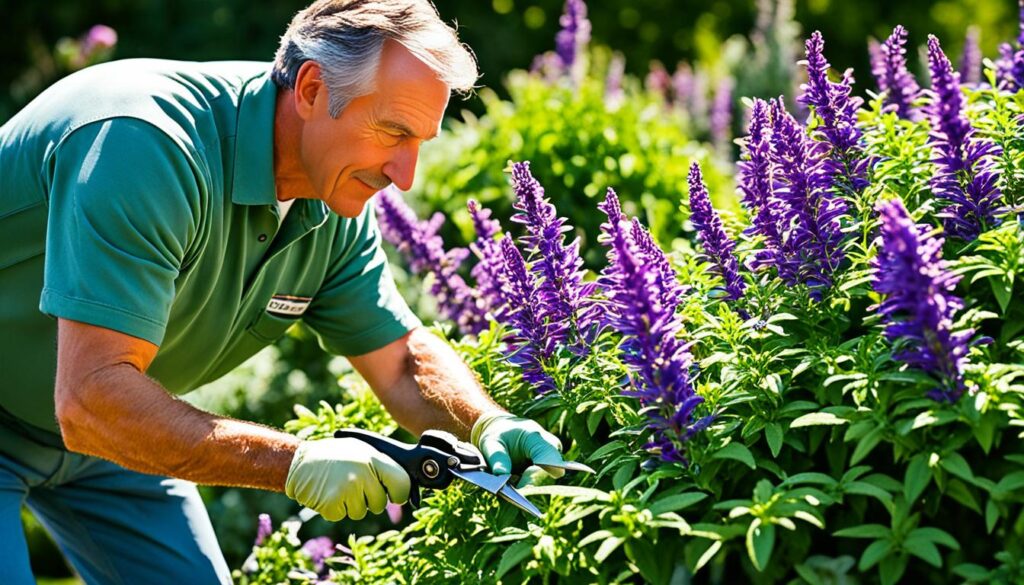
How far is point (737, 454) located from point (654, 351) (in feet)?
0.81

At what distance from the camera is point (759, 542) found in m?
2.19

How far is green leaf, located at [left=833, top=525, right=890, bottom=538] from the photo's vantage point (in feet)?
7.39

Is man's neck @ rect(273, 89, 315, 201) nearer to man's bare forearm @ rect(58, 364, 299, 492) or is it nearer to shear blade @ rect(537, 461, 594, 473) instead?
man's bare forearm @ rect(58, 364, 299, 492)

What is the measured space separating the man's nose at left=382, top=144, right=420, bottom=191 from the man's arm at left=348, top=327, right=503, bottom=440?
1.75 ft

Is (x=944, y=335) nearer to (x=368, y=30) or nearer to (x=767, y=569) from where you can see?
(x=767, y=569)

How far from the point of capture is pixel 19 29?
37.1 feet

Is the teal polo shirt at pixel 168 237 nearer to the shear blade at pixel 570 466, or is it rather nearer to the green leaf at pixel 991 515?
the shear blade at pixel 570 466

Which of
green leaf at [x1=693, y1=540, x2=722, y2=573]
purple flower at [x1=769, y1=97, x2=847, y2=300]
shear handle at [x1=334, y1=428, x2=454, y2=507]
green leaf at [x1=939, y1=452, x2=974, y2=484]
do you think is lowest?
shear handle at [x1=334, y1=428, x2=454, y2=507]

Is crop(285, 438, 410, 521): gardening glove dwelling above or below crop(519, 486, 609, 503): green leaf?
below

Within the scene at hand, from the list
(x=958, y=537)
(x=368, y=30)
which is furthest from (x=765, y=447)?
(x=368, y=30)

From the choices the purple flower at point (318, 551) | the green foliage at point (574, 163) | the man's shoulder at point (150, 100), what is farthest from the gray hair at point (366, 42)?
the green foliage at point (574, 163)

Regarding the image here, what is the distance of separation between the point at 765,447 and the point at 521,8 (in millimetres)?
9958

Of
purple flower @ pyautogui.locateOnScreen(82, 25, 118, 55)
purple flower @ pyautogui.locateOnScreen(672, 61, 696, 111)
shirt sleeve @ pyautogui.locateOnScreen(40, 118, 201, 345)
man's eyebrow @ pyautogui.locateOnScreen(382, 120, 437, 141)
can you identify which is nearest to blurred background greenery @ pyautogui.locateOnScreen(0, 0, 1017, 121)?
purple flower @ pyautogui.locateOnScreen(82, 25, 118, 55)

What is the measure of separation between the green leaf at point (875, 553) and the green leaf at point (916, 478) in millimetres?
88
